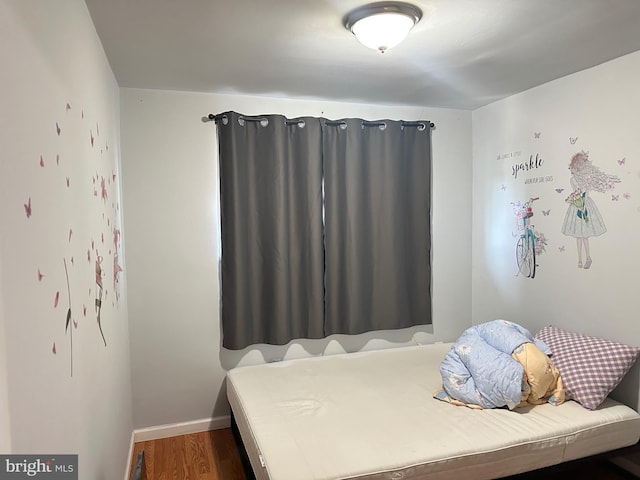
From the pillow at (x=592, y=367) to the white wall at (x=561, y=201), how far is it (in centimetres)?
16

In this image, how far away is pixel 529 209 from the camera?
3.26m

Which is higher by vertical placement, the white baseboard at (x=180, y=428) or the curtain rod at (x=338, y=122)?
the curtain rod at (x=338, y=122)

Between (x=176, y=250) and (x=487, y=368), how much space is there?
2.16 metres

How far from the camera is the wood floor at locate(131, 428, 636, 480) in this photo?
8.84 feet

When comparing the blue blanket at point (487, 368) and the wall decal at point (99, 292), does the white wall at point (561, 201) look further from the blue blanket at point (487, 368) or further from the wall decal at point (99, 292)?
the wall decal at point (99, 292)

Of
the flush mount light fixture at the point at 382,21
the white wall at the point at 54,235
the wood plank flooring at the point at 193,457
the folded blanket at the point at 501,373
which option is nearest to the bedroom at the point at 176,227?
the white wall at the point at 54,235

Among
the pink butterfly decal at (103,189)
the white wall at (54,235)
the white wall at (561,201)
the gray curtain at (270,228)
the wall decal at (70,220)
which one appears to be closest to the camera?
the white wall at (54,235)

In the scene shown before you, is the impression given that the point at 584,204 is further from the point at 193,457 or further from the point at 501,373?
the point at 193,457

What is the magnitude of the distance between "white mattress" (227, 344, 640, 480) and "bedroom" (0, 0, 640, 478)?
0.55 metres

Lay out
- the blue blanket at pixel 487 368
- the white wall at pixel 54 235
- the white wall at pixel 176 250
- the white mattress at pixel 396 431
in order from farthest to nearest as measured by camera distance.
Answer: the white wall at pixel 176 250
the blue blanket at pixel 487 368
the white mattress at pixel 396 431
the white wall at pixel 54 235

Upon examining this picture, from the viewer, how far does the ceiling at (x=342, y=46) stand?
1880 millimetres

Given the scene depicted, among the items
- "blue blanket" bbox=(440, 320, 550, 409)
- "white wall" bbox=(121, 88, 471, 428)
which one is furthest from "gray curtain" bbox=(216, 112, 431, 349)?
"blue blanket" bbox=(440, 320, 550, 409)

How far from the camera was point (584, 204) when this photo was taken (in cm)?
282

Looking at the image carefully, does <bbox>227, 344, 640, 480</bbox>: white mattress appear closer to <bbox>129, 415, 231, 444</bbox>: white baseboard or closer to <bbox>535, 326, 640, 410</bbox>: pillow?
<bbox>535, 326, 640, 410</bbox>: pillow
